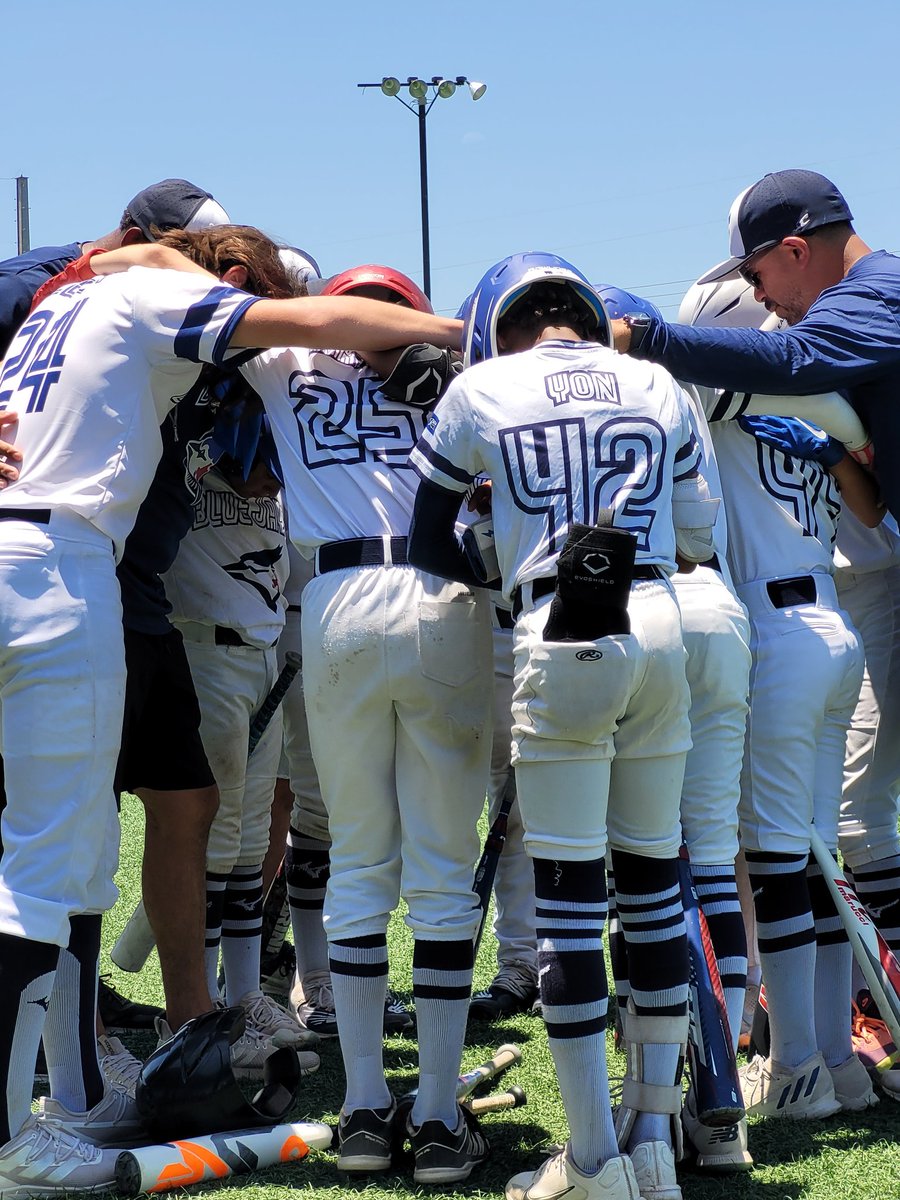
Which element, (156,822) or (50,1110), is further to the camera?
(156,822)

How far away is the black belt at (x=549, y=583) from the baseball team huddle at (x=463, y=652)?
0.04 ft

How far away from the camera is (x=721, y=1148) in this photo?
10.7ft

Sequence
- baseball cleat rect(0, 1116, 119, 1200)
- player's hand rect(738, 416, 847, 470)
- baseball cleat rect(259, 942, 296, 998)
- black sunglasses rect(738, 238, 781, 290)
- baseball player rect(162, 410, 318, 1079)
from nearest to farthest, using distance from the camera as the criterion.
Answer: baseball cleat rect(0, 1116, 119, 1200), player's hand rect(738, 416, 847, 470), black sunglasses rect(738, 238, 781, 290), baseball player rect(162, 410, 318, 1079), baseball cleat rect(259, 942, 296, 998)

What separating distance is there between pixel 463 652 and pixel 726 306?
1.92 m

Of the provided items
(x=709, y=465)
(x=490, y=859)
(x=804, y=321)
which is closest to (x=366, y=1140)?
(x=490, y=859)

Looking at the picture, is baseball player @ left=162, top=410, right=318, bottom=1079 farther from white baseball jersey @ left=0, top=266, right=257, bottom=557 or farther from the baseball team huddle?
white baseball jersey @ left=0, top=266, right=257, bottom=557

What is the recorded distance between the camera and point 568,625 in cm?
287

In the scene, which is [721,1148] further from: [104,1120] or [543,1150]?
[104,1120]

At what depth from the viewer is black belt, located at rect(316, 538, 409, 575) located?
3.39 metres

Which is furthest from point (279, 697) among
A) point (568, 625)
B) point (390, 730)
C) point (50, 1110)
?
point (568, 625)

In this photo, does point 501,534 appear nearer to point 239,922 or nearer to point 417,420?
point 417,420

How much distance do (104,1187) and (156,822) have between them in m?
1.04

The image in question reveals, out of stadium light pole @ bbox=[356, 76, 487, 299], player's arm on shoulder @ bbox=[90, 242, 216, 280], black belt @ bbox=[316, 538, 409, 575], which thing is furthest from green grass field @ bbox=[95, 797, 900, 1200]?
stadium light pole @ bbox=[356, 76, 487, 299]

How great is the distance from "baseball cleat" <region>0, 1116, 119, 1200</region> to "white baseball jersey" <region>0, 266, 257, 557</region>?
1.45m
